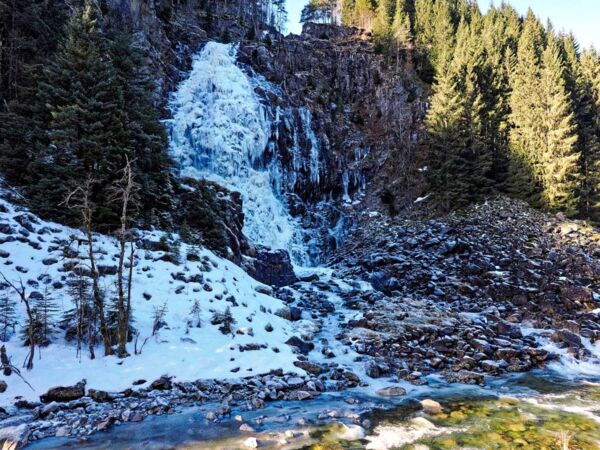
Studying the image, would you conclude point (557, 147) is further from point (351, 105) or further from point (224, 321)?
point (224, 321)

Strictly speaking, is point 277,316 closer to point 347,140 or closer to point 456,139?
point 456,139

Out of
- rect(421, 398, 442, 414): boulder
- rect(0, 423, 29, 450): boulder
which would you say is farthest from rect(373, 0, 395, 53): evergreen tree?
rect(0, 423, 29, 450): boulder

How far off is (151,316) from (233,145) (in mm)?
18881

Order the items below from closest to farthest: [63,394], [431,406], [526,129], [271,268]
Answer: [63,394] < [431,406] < [271,268] < [526,129]

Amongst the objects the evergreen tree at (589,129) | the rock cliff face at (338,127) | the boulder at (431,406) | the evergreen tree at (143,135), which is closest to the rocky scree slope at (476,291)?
the boulder at (431,406)

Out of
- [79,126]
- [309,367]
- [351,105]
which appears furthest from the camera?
[351,105]

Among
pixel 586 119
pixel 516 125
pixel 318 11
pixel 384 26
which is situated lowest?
pixel 516 125

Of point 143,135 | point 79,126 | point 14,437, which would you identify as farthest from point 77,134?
point 14,437

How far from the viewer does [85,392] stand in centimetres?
816

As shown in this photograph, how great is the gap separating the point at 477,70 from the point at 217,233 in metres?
31.4

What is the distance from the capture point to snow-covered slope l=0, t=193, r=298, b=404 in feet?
28.8

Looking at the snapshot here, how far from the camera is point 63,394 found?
26.1ft

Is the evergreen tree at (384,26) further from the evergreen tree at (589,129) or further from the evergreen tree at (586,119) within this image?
the evergreen tree at (589,129)

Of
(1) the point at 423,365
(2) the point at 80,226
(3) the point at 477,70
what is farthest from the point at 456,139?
(2) the point at 80,226
